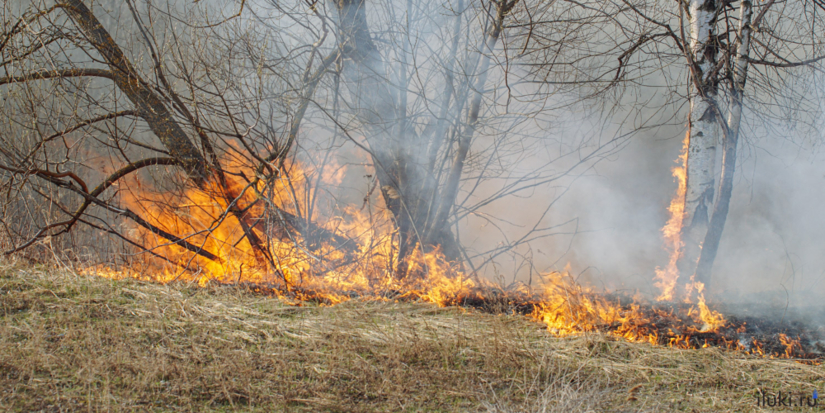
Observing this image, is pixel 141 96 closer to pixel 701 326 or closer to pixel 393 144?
pixel 393 144

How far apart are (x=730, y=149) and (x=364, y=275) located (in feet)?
15.6

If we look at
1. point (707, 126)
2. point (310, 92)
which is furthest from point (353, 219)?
point (707, 126)

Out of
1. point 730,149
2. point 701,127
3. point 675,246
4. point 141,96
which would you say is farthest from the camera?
point 675,246

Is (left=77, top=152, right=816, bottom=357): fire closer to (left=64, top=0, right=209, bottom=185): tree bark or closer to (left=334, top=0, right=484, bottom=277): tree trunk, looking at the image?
(left=334, top=0, right=484, bottom=277): tree trunk

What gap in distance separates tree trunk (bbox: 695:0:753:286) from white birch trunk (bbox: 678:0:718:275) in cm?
18

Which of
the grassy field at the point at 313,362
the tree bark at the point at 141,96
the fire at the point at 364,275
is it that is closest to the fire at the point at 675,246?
the fire at the point at 364,275

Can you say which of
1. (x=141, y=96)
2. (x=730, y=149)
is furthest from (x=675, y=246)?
(x=141, y=96)

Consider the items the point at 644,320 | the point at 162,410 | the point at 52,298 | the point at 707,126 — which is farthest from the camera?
the point at 707,126

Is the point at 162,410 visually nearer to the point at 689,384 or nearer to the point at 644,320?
the point at 689,384

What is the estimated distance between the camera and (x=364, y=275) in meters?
6.51

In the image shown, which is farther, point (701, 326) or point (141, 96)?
point (141, 96)

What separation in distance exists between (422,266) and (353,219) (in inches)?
65.6

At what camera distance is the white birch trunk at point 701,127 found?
5.48 metres

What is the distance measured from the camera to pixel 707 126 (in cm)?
552
